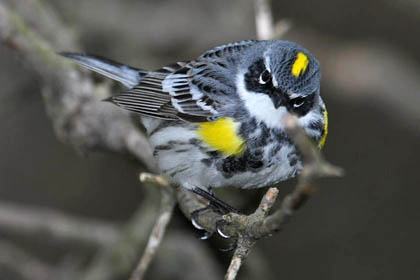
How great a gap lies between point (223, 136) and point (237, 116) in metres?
0.16

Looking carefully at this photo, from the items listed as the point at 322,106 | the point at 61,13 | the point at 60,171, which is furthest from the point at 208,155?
the point at 60,171

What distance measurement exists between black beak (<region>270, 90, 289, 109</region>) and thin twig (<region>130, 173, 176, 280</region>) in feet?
2.48

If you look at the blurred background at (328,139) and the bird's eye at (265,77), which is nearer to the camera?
the bird's eye at (265,77)

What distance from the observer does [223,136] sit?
11.9 feet

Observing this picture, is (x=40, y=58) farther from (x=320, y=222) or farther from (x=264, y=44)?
(x=320, y=222)

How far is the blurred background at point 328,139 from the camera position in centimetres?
590

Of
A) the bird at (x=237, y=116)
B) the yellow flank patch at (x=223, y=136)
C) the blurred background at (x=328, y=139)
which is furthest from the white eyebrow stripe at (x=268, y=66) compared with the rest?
the blurred background at (x=328, y=139)

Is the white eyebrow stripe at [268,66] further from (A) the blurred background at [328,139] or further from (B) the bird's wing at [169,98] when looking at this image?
(A) the blurred background at [328,139]

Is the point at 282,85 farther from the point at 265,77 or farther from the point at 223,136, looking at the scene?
the point at 223,136

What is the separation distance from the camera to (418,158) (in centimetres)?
653

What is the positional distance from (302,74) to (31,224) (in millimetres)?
2482

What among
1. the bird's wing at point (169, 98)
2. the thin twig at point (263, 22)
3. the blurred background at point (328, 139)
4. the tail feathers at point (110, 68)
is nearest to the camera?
the bird's wing at point (169, 98)

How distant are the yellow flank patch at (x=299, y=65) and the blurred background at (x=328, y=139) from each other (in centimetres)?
235

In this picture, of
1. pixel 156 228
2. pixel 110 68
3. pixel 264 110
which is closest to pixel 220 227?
pixel 156 228
